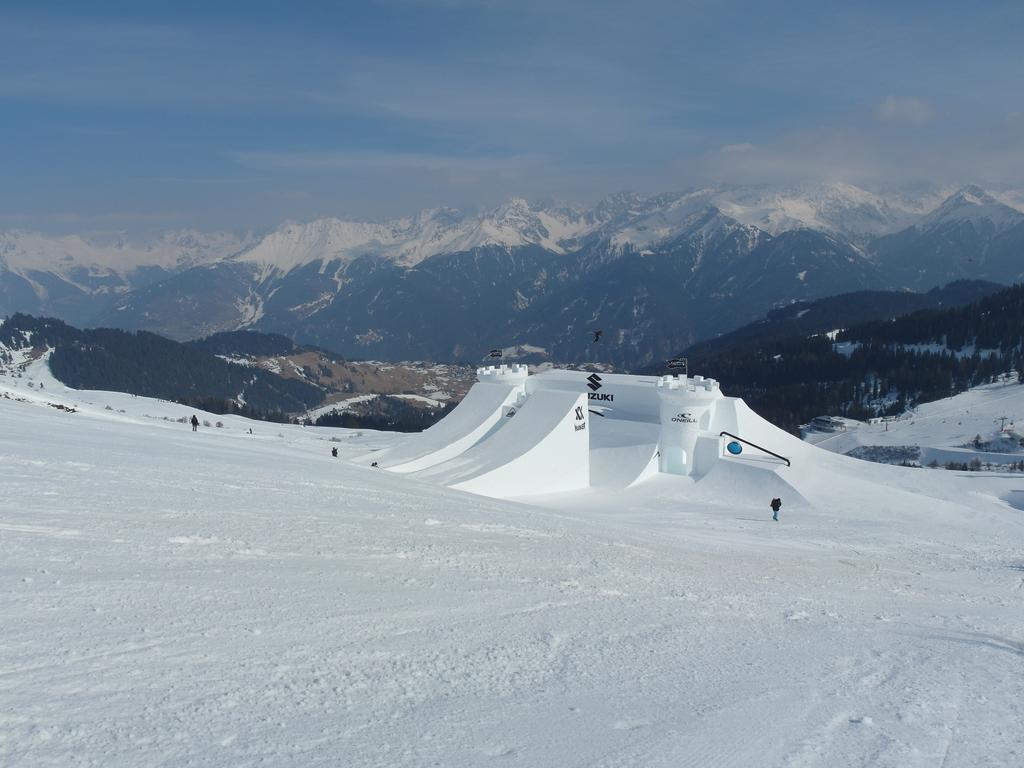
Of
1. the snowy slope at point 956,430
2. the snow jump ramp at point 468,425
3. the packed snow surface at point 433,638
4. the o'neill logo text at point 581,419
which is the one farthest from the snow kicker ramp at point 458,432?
the snowy slope at point 956,430

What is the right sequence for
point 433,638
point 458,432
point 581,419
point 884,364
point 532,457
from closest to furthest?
1. point 433,638
2. point 532,457
3. point 581,419
4. point 458,432
5. point 884,364

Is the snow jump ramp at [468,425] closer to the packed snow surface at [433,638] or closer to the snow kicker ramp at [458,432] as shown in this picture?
the snow kicker ramp at [458,432]

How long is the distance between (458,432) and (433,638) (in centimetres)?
2992

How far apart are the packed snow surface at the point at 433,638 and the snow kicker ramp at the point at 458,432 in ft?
53.8

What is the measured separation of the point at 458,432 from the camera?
40.0m

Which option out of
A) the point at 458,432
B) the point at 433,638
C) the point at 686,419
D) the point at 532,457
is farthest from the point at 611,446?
the point at 433,638

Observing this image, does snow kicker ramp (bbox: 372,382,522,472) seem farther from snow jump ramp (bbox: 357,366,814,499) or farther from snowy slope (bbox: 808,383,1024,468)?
snowy slope (bbox: 808,383,1024,468)

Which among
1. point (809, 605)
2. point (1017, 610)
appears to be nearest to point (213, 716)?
point (809, 605)

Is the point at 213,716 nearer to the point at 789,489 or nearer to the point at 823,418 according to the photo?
the point at 789,489

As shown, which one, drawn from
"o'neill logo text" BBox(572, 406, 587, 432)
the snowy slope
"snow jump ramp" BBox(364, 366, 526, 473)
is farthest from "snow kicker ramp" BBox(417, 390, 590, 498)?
the snowy slope

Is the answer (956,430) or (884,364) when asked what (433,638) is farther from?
(884,364)

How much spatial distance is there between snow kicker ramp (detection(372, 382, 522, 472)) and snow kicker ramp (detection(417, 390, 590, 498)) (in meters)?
0.98

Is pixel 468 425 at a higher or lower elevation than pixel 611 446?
higher

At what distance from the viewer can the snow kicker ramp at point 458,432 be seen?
36.7m
